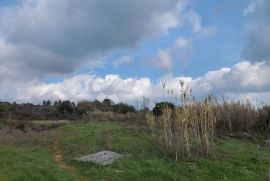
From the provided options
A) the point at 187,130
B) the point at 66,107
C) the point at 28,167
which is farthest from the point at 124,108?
the point at 28,167

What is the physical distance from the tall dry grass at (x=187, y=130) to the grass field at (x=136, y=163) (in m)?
0.49

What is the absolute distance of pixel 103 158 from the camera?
15.2 m

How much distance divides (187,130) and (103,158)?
12.2 feet

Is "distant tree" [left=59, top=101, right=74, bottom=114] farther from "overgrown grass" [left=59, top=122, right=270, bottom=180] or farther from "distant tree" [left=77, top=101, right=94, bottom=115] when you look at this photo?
"overgrown grass" [left=59, top=122, right=270, bottom=180]

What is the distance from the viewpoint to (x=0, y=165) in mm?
14383

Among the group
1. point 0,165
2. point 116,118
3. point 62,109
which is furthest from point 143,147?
point 62,109

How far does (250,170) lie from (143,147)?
14.5 feet

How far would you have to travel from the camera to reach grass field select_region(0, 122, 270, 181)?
13.3 metres

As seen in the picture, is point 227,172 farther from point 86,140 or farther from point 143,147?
point 86,140

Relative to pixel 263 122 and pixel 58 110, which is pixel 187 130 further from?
pixel 58 110

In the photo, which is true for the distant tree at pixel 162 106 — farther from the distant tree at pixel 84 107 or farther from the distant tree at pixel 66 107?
the distant tree at pixel 66 107

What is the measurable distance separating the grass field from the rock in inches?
10.6

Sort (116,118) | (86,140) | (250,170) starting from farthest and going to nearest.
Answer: (116,118)
(86,140)
(250,170)

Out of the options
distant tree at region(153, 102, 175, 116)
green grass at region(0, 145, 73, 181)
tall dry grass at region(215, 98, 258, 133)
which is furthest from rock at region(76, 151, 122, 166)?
tall dry grass at region(215, 98, 258, 133)
